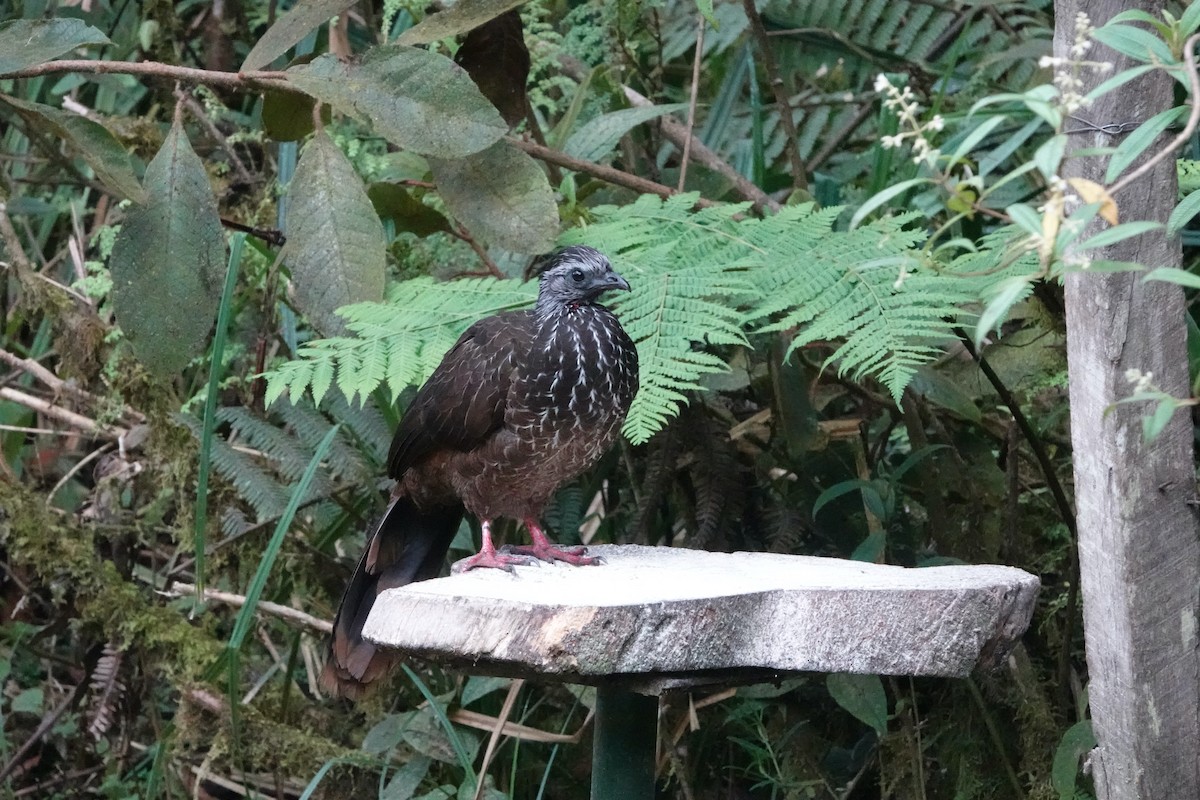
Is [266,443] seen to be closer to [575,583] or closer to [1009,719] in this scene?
[575,583]

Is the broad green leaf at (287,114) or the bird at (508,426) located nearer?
the bird at (508,426)

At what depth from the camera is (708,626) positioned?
74.8 inches

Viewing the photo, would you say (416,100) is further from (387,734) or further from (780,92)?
(387,734)

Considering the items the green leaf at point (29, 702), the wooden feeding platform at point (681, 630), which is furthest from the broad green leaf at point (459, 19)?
the green leaf at point (29, 702)

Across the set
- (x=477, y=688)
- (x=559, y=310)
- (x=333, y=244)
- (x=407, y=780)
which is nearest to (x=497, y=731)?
(x=477, y=688)

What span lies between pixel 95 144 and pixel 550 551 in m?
1.31

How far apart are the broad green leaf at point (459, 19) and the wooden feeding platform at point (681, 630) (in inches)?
52.4

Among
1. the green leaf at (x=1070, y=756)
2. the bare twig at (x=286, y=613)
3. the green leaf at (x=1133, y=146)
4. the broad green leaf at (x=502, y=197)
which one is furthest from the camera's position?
the bare twig at (x=286, y=613)

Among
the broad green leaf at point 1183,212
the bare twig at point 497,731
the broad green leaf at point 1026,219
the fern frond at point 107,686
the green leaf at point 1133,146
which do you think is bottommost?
the fern frond at point 107,686

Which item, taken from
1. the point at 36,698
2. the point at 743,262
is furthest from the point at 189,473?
the point at 743,262

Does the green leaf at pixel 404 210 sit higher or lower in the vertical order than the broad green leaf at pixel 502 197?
lower

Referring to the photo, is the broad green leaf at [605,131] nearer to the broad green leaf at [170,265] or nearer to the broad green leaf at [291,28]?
the broad green leaf at [291,28]

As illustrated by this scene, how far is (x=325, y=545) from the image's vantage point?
146 inches

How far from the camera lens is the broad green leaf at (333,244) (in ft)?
9.39
